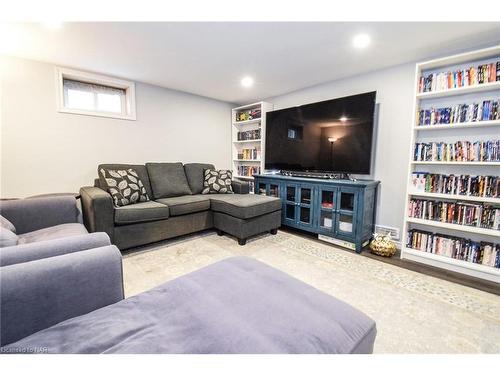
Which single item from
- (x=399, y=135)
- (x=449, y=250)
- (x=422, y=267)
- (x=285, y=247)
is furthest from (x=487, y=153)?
(x=285, y=247)

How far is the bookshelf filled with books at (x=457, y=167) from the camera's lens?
6.64 feet

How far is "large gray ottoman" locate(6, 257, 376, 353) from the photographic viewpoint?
699mm

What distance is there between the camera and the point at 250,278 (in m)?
1.08

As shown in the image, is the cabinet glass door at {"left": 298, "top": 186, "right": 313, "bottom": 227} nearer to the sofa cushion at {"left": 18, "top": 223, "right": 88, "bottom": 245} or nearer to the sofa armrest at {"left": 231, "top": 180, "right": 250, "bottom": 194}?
the sofa armrest at {"left": 231, "top": 180, "right": 250, "bottom": 194}

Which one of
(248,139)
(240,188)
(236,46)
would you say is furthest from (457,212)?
(248,139)

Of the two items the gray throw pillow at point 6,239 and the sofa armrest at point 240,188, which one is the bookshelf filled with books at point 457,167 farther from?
the gray throw pillow at point 6,239

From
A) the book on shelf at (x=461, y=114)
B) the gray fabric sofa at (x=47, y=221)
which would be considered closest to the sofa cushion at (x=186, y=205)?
the gray fabric sofa at (x=47, y=221)

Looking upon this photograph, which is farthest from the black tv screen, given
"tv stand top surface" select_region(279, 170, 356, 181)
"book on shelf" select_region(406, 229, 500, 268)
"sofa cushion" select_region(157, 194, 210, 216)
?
"sofa cushion" select_region(157, 194, 210, 216)

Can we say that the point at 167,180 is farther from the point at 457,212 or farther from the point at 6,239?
the point at 457,212

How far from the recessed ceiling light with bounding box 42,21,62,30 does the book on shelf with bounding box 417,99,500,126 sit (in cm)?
337

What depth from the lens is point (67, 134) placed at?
2.79m

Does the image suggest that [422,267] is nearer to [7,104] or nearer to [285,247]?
[285,247]

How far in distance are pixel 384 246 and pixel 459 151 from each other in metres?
1.15
